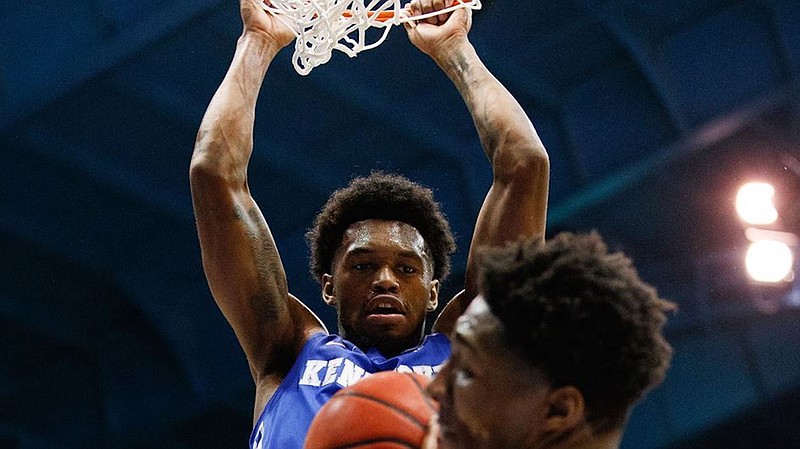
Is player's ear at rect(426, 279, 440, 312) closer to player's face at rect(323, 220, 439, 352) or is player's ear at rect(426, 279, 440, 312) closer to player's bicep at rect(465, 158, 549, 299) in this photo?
player's face at rect(323, 220, 439, 352)

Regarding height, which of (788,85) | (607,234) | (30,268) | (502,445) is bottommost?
(502,445)

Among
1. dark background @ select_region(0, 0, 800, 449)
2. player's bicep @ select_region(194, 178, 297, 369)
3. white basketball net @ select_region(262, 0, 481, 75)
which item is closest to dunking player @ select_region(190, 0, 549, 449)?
player's bicep @ select_region(194, 178, 297, 369)

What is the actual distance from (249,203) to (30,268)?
4640 millimetres

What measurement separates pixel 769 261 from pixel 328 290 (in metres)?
3.48

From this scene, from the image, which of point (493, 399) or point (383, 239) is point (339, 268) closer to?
point (383, 239)

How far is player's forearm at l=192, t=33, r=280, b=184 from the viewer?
111 inches

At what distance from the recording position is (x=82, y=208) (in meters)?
6.73

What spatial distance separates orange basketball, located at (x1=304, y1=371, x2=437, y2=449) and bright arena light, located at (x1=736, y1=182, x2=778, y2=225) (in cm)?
443

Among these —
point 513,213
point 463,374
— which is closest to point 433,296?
point 513,213

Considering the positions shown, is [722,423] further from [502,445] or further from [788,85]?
[502,445]

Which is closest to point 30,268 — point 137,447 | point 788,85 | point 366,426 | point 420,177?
point 137,447

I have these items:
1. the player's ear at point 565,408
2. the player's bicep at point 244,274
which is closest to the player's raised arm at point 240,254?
the player's bicep at point 244,274

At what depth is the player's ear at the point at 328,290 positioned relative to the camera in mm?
2980

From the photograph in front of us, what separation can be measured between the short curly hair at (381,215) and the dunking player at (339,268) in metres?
0.01
